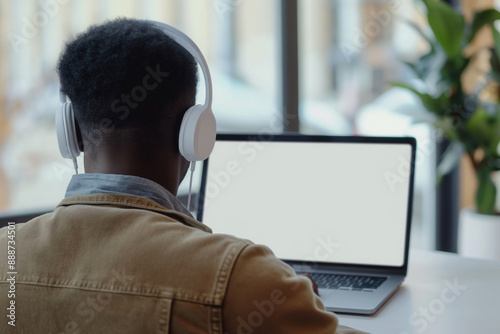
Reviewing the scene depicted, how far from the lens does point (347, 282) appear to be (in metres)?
1.20

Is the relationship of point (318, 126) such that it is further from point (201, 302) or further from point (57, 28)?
point (201, 302)

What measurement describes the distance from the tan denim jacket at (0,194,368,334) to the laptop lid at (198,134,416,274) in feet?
1.83

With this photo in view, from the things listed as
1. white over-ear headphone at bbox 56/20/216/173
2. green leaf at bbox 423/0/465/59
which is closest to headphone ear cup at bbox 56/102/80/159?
white over-ear headphone at bbox 56/20/216/173

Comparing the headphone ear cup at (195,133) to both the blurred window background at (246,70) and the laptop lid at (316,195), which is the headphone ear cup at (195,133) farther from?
the laptop lid at (316,195)

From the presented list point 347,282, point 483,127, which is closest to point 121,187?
point 347,282

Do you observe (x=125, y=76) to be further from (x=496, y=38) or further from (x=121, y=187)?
(x=496, y=38)

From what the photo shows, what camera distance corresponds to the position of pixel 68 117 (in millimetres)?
824

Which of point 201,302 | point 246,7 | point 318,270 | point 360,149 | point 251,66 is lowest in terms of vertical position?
point 318,270

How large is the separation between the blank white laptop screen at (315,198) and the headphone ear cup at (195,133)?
0.46 metres

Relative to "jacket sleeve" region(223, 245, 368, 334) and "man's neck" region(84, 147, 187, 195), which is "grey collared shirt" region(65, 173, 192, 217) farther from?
"jacket sleeve" region(223, 245, 368, 334)

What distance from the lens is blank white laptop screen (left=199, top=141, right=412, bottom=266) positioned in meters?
1.27

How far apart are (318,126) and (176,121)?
5.82ft

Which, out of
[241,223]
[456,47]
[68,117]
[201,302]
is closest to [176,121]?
[68,117]

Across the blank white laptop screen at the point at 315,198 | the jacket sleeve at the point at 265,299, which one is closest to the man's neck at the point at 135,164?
the jacket sleeve at the point at 265,299
